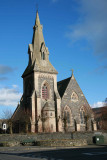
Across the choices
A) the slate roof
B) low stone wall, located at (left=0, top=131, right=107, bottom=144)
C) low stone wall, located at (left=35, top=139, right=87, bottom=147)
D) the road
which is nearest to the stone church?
the slate roof

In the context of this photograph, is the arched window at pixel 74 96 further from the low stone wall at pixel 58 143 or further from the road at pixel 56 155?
the road at pixel 56 155

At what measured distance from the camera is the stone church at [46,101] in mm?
43969

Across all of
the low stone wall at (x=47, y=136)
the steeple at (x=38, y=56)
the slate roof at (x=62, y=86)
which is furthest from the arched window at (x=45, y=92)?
the low stone wall at (x=47, y=136)

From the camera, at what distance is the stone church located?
44.0 meters

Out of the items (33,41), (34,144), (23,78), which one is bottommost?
(34,144)

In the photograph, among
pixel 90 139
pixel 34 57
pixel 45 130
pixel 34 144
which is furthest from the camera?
pixel 34 57

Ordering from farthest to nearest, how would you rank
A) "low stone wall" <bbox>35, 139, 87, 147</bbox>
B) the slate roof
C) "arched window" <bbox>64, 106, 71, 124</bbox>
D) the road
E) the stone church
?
the slate roof
"arched window" <bbox>64, 106, 71, 124</bbox>
the stone church
"low stone wall" <bbox>35, 139, 87, 147</bbox>
the road

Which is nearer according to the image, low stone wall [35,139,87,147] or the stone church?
low stone wall [35,139,87,147]

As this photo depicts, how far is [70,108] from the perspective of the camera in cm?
4809

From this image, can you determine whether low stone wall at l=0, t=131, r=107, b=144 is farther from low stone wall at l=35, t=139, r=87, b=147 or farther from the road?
the road

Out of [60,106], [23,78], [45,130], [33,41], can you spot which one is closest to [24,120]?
[45,130]

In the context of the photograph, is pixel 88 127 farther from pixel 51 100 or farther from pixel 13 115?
pixel 13 115

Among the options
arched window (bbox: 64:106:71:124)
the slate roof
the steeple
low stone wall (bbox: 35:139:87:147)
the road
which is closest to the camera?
Result: the road

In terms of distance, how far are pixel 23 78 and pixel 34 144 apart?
21.9 m
